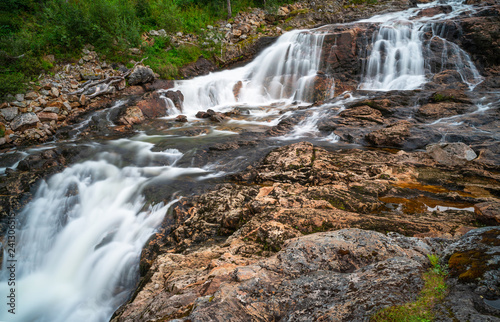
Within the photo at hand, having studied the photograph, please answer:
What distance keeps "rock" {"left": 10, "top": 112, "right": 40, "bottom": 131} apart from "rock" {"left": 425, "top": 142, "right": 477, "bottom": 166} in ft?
48.4

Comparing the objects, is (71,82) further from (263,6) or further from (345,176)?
(263,6)

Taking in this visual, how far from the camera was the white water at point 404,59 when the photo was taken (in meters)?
13.3

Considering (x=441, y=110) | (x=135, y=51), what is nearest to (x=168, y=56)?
(x=135, y=51)

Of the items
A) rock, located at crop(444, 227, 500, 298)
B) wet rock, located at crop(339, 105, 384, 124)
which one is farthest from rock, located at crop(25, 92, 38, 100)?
rock, located at crop(444, 227, 500, 298)

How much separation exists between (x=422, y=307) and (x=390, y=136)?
7407mm

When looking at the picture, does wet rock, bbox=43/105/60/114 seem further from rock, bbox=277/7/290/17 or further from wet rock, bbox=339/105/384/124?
rock, bbox=277/7/290/17

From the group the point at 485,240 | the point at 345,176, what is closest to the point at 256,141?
the point at 345,176

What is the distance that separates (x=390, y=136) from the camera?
27.0ft

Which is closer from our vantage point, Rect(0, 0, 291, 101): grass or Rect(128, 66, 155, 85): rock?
Rect(0, 0, 291, 101): grass

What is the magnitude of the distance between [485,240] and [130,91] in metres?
16.0

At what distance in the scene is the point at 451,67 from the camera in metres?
13.4

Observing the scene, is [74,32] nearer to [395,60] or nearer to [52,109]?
[52,109]

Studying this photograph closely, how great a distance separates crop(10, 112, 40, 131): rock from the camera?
10.1m

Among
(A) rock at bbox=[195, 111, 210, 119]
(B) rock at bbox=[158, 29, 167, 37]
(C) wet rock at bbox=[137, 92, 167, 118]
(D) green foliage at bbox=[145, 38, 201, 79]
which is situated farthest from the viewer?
(B) rock at bbox=[158, 29, 167, 37]
